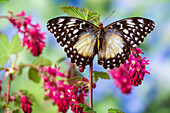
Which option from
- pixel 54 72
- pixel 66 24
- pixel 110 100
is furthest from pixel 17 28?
pixel 110 100

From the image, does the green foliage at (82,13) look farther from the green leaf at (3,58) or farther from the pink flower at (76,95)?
the green leaf at (3,58)

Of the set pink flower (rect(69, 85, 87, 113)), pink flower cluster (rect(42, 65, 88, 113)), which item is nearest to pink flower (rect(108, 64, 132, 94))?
pink flower cluster (rect(42, 65, 88, 113))

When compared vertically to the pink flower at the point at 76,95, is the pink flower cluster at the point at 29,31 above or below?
above

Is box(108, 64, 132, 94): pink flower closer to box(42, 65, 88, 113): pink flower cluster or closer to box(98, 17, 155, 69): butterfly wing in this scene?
box(42, 65, 88, 113): pink flower cluster

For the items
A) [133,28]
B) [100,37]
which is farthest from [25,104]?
[133,28]

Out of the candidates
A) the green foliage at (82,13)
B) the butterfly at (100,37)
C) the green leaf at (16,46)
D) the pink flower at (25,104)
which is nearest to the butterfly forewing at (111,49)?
the butterfly at (100,37)

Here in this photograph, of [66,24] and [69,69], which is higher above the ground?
[69,69]

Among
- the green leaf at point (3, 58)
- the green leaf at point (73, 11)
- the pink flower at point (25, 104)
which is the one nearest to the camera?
the green leaf at point (73, 11)

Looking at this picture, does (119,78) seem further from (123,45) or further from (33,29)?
(123,45)
